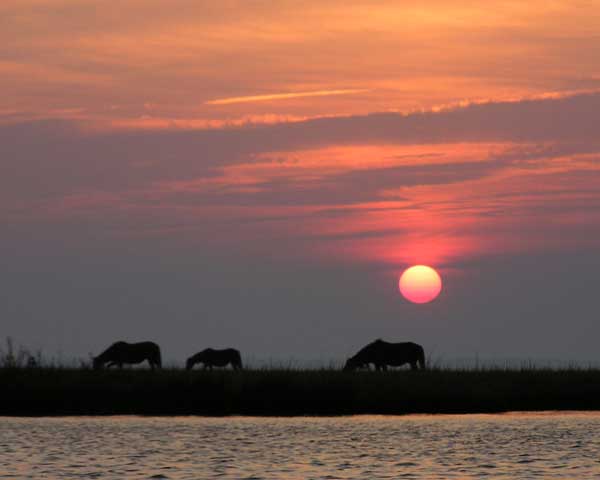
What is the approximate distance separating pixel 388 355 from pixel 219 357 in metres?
7.86

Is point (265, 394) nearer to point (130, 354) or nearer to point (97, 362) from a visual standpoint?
point (97, 362)

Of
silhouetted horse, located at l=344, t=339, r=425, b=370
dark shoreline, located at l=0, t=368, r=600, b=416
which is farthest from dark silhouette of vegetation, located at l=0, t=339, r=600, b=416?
silhouetted horse, located at l=344, t=339, r=425, b=370

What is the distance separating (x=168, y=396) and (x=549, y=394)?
11923 mm

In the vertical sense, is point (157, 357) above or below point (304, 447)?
above

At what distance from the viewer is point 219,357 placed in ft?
182

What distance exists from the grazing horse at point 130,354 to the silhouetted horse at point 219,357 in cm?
204

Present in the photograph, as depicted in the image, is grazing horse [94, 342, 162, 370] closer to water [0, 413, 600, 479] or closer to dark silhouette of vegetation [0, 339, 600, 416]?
dark silhouette of vegetation [0, 339, 600, 416]

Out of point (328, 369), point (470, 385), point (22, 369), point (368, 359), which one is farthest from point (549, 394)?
point (22, 369)

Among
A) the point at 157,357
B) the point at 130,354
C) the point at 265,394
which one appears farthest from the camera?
the point at 157,357

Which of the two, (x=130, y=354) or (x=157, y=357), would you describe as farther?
(x=157, y=357)

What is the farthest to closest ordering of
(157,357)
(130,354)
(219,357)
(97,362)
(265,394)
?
(219,357) → (157,357) → (130,354) → (97,362) → (265,394)

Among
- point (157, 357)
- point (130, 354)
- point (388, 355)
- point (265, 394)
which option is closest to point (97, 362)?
point (130, 354)

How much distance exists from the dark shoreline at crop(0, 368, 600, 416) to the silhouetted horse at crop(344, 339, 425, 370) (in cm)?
925

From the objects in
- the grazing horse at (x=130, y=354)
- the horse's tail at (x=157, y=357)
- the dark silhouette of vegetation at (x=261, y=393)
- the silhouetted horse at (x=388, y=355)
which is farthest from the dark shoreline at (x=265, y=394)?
the horse's tail at (x=157, y=357)
